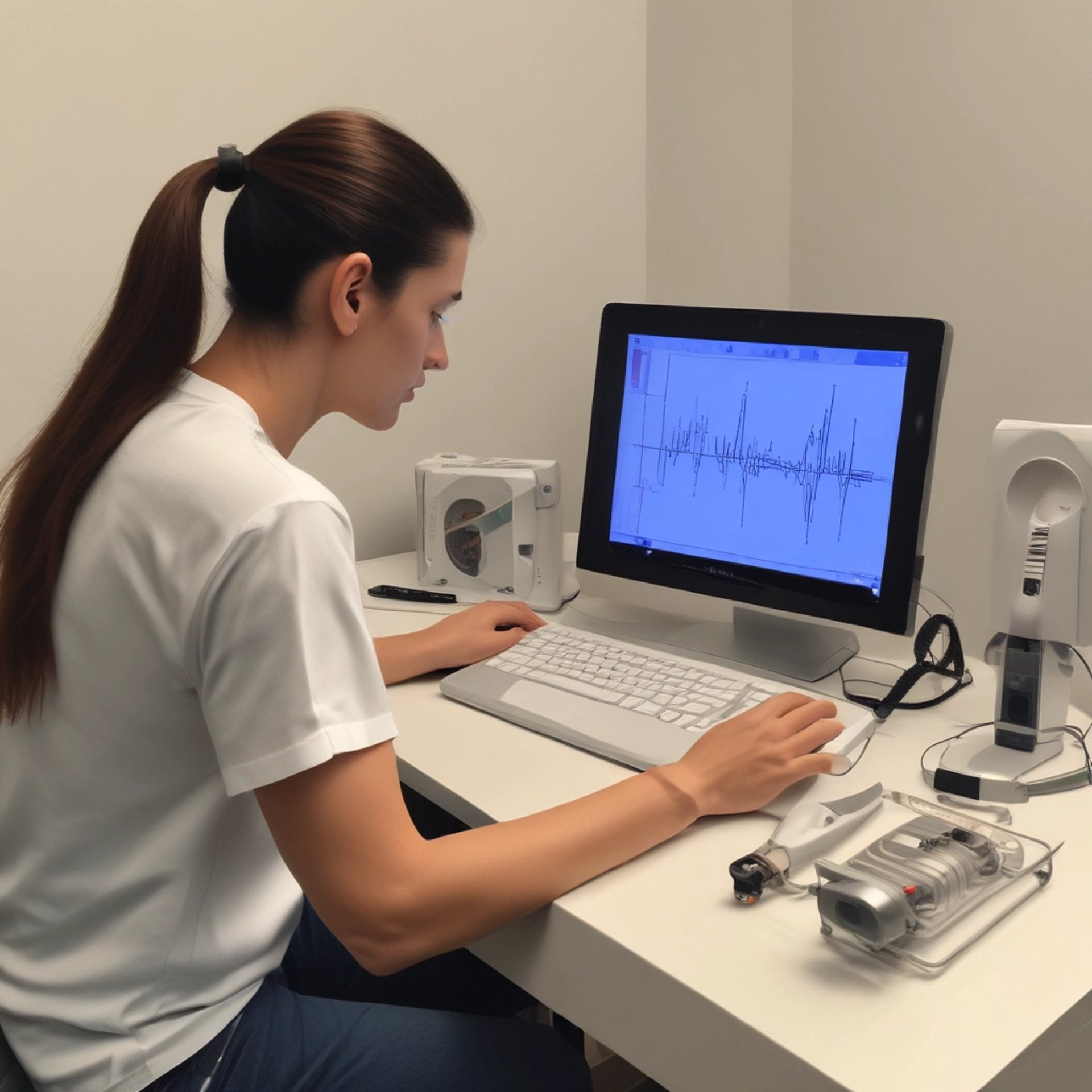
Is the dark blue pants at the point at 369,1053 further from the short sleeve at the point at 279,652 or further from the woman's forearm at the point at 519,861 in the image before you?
the short sleeve at the point at 279,652

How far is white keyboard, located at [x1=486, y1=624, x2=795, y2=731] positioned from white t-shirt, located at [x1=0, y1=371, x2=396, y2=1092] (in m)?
0.37

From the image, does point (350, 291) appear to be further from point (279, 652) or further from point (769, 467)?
point (769, 467)

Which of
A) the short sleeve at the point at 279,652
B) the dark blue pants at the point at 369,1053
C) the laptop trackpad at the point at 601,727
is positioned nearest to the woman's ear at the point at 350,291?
the short sleeve at the point at 279,652

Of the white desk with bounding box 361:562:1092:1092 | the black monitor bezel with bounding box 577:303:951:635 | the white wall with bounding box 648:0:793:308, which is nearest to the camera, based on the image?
the white desk with bounding box 361:562:1092:1092

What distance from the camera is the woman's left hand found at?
1.23 meters

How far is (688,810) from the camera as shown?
86 centimetres

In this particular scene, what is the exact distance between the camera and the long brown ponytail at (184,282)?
2.65 ft

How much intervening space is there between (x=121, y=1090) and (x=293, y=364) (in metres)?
0.57

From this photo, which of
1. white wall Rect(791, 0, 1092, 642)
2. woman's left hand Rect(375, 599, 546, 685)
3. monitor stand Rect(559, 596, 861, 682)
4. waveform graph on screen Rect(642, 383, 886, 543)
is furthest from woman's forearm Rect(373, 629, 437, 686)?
white wall Rect(791, 0, 1092, 642)

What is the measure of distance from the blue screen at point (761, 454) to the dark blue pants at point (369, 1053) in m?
0.57

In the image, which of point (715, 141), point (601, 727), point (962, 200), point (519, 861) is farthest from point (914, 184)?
point (519, 861)

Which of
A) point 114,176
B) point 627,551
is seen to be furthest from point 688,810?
point 114,176

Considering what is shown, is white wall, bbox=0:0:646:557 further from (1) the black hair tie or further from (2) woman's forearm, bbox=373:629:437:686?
(2) woman's forearm, bbox=373:629:437:686

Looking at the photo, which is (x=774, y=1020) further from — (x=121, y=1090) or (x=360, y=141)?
(x=360, y=141)
